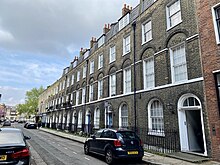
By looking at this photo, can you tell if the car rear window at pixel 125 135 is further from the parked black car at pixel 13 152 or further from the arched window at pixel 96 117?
the arched window at pixel 96 117

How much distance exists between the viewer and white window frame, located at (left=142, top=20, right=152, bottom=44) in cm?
1449

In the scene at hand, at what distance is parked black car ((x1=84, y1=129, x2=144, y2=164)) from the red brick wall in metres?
3.55

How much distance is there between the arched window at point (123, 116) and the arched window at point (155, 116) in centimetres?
320

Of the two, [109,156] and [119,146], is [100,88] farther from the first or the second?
[119,146]

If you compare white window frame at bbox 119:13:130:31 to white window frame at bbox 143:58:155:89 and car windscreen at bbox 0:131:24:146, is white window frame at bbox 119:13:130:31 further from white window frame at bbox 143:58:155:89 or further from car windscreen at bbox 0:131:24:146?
car windscreen at bbox 0:131:24:146

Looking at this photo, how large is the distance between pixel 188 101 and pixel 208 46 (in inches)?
127

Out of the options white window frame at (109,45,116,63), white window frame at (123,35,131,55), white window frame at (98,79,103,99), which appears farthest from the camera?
white window frame at (98,79,103,99)

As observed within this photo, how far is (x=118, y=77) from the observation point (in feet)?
57.4

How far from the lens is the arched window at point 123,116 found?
15.9m

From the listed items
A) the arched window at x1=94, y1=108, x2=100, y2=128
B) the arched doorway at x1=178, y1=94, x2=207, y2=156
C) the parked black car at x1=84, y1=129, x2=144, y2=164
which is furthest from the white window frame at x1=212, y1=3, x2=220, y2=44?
the arched window at x1=94, y1=108, x2=100, y2=128

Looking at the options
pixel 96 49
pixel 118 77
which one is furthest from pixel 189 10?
pixel 96 49

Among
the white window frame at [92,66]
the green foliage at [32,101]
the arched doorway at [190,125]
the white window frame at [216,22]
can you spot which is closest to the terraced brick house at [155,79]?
the arched doorway at [190,125]

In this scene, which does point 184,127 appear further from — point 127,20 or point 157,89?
point 127,20

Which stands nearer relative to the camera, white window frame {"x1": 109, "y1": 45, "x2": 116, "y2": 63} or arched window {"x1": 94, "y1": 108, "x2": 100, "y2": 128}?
white window frame {"x1": 109, "y1": 45, "x2": 116, "y2": 63}
